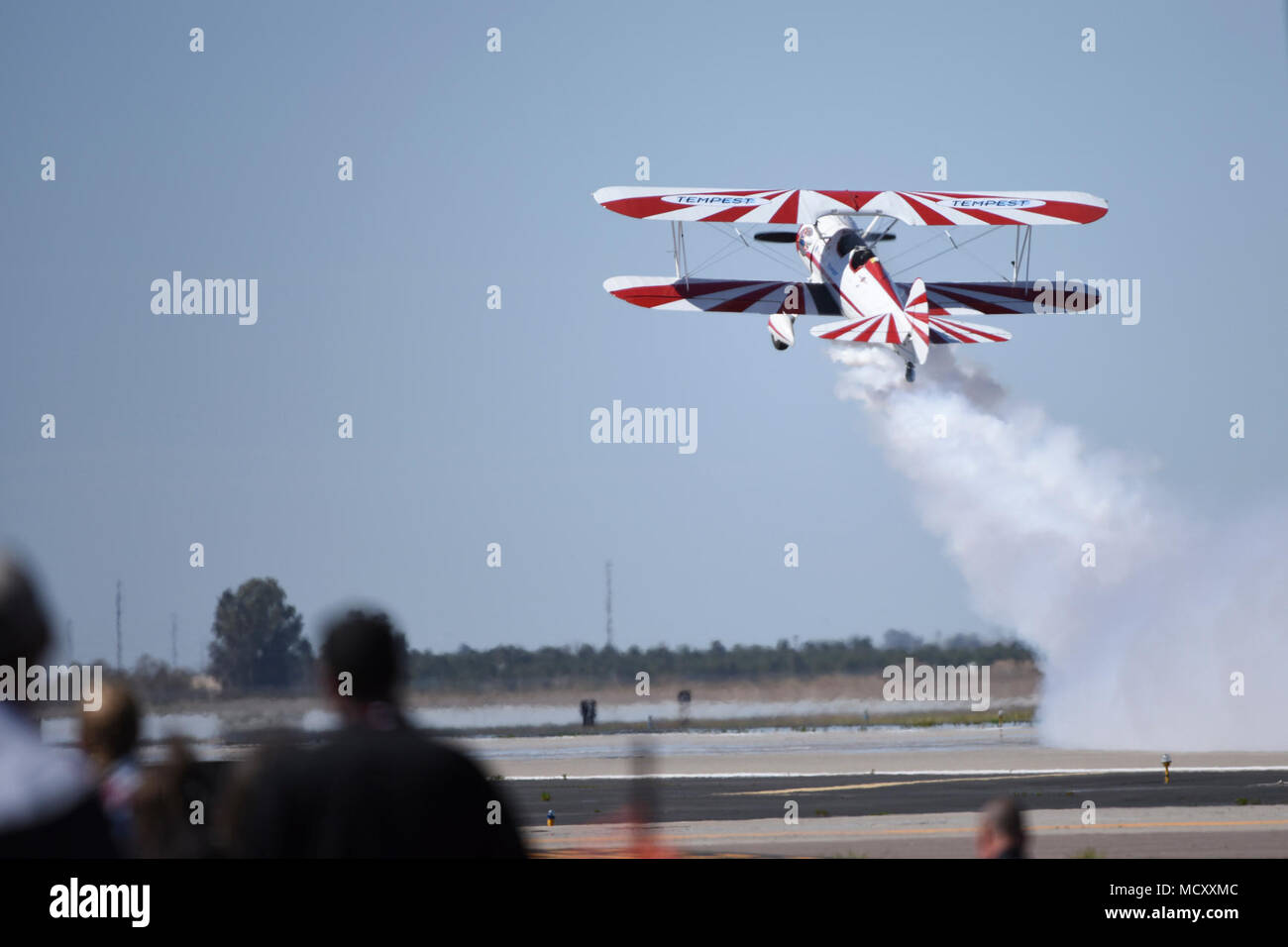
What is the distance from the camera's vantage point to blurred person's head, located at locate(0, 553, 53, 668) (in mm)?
3754

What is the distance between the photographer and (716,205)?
99.5 feet

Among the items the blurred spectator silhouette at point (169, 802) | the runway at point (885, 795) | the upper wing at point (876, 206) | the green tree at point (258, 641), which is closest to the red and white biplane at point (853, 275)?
the upper wing at point (876, 206)

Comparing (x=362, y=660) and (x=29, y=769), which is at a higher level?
(x=362, y=660)

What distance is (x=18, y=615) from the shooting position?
3770 mm

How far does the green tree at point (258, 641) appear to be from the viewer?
9.81 m

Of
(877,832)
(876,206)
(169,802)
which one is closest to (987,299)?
(876,206)

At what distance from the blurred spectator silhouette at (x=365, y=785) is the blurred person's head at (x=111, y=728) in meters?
0.80

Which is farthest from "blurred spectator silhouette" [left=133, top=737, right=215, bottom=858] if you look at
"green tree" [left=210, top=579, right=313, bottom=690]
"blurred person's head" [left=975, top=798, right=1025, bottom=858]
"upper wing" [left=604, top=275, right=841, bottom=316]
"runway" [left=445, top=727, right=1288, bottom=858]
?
"upper wing" [left=604, top=275, right=841, bottom=316]

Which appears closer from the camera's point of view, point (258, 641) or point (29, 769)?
point (29, 769)

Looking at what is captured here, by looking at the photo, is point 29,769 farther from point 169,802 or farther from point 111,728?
point 169,802

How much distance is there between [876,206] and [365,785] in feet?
95.0
